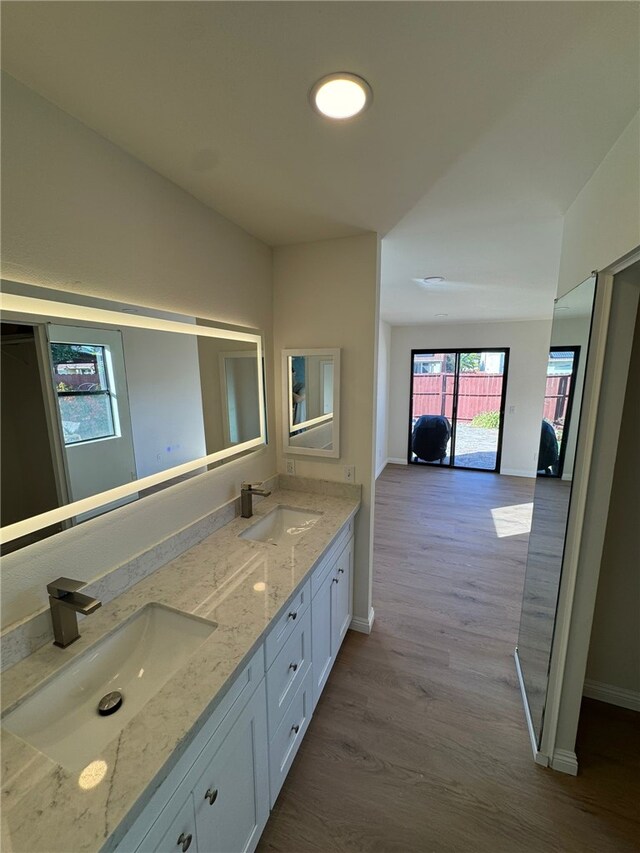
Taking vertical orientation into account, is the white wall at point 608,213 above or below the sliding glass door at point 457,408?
above

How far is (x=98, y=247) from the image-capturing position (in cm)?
115

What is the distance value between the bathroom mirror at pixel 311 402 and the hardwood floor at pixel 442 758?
135 cm

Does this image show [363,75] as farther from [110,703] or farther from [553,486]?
[110,703]

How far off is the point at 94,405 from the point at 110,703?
918 millimetres

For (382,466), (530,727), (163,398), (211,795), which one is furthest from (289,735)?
(382,466)

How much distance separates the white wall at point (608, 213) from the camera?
1045 mm

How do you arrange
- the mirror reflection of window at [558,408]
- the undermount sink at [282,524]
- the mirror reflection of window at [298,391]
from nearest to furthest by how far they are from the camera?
the mirror reflection of window at [558,408]
the undermount sink at [282,524]
the mirror reflection of window at [298,391]

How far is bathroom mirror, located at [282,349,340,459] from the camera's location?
7.04 ft

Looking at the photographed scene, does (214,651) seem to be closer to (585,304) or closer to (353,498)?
(353,498)

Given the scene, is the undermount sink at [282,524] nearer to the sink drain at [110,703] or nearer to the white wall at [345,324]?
the white wall at [345,324]

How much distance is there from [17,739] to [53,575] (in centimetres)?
39

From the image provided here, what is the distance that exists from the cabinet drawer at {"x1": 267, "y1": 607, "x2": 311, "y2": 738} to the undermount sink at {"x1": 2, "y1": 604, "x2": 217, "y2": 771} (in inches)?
13.6

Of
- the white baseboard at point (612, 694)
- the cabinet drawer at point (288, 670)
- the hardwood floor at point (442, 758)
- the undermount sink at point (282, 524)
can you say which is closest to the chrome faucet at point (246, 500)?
the undermount sink at point (282, 524)

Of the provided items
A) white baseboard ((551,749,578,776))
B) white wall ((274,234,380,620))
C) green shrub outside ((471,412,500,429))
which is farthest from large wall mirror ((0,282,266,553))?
green shrub outside ((471,412,500,429))
